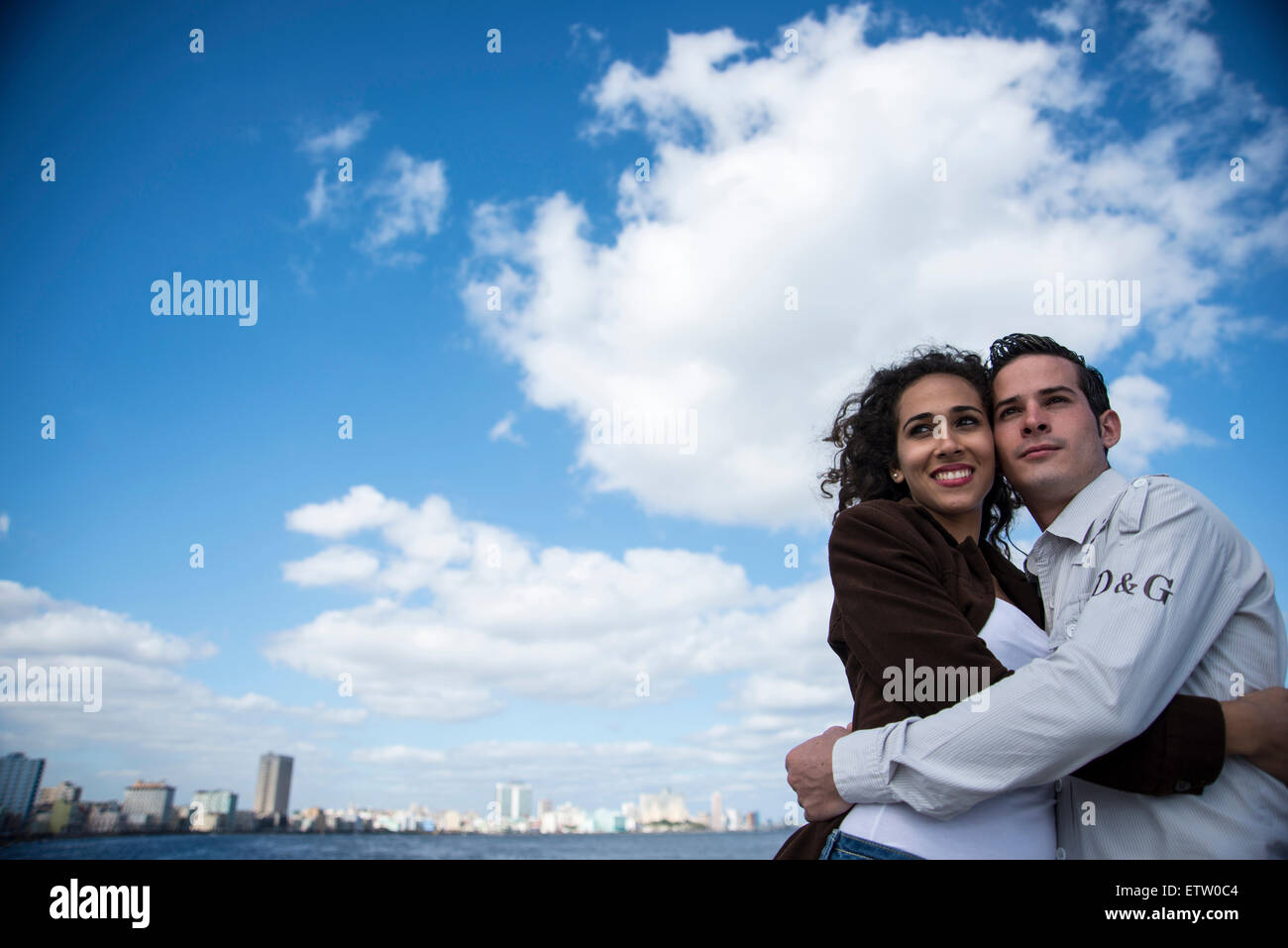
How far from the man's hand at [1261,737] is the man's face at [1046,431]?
113 cm

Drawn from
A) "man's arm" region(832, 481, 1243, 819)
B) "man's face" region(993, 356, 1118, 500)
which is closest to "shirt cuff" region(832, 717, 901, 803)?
"man's arm" region(832, 481, 1243, 819)

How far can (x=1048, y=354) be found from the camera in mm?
3539

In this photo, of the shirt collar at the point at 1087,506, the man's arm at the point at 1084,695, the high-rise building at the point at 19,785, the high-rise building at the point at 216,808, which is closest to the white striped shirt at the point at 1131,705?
the man's arm at the point at 1084,695

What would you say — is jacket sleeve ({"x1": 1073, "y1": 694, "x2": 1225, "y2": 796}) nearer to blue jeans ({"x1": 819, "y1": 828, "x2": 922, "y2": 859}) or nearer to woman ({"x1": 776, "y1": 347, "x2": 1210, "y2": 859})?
woman ({"x1": 776, "y1": 347, "x2": 1210, "y2": 859})

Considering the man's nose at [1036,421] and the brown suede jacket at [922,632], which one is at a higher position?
the man's nose at [1036,421]

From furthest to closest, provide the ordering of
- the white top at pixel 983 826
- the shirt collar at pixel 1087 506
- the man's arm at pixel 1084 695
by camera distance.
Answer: the shirt collar at pixel 1087 506 < the white top at pixel 983 826 < the man's arm at pixel 1084 695

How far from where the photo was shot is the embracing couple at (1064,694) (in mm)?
2328

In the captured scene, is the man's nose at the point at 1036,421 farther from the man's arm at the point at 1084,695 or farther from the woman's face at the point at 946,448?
the man's arm at the point at 1084,695

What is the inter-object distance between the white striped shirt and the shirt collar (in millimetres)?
275

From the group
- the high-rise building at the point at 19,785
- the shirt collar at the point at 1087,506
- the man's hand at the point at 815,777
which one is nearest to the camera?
the man's hand at the point at 815,777

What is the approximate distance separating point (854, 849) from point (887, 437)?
182 cm

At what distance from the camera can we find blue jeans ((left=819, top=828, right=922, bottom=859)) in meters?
2.47

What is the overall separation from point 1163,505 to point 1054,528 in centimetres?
57
